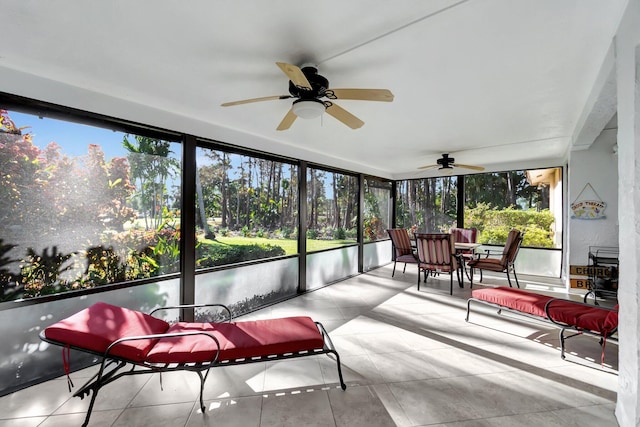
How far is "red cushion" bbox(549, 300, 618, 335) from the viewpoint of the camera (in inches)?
89.7

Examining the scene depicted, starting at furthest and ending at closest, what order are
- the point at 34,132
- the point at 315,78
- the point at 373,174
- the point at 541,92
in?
the point at 373,174 < the point at 541,92 < the point at 34,132 < the point at 315,78

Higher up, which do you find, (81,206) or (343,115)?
(343,115)

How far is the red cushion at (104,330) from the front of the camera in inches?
67.1

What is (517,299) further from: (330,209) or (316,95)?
(330,209)

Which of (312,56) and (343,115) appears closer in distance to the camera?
(312,56)

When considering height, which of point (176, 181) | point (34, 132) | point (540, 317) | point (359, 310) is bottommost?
point (359, 310)

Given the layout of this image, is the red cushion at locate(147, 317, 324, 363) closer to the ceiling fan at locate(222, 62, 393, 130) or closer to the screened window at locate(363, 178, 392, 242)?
the ceiling fan at locate(222, 62, 393, 130)

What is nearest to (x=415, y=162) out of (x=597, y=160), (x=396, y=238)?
(x=396, y=238)

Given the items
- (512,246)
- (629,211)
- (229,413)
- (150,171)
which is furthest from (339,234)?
(629,211)

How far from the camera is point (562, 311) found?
8.55ft

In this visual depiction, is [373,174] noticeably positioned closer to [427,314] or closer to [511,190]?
[511,190]

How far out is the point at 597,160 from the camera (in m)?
4.30

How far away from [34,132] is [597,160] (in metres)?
7.02

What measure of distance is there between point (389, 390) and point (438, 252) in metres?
3.21
